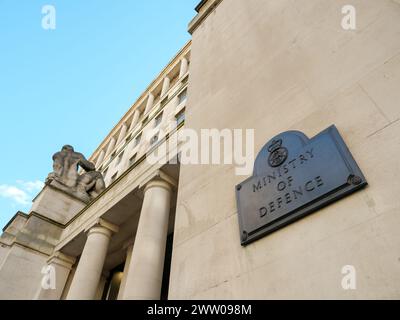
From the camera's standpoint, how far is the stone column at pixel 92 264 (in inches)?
451

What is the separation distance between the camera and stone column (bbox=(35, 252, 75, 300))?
14234mm

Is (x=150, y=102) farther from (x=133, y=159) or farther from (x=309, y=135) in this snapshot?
(x=309, y=135)

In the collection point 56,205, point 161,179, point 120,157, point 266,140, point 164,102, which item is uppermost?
point 164,102

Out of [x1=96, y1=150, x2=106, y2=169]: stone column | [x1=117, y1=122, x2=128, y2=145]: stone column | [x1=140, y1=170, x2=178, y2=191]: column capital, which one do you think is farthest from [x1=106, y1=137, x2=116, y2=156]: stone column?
[x1=140, y1=170, x2=178, y2=191]: column capital


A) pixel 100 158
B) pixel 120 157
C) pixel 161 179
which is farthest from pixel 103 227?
pixel 100 158

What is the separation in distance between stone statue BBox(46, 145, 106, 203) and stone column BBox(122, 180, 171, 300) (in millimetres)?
10603

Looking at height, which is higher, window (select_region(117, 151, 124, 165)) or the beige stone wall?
window (select_region(117, 151, 124, 165))

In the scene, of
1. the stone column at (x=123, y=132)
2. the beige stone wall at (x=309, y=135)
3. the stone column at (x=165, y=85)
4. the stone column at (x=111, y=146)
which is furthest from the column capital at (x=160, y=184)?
the stone column at (x=111, y=146)

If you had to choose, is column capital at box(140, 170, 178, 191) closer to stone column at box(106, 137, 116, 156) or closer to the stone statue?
the stone statue

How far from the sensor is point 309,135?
4.48 metres

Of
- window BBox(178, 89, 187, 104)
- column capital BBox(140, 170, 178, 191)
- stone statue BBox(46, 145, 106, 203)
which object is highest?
window BBox(178, 89, 187, 104)

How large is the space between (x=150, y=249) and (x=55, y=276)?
9.54m

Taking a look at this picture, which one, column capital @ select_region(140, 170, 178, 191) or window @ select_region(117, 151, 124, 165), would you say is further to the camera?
window @ select_region(117, 151, 124, 165)

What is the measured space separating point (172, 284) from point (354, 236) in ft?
10.3
